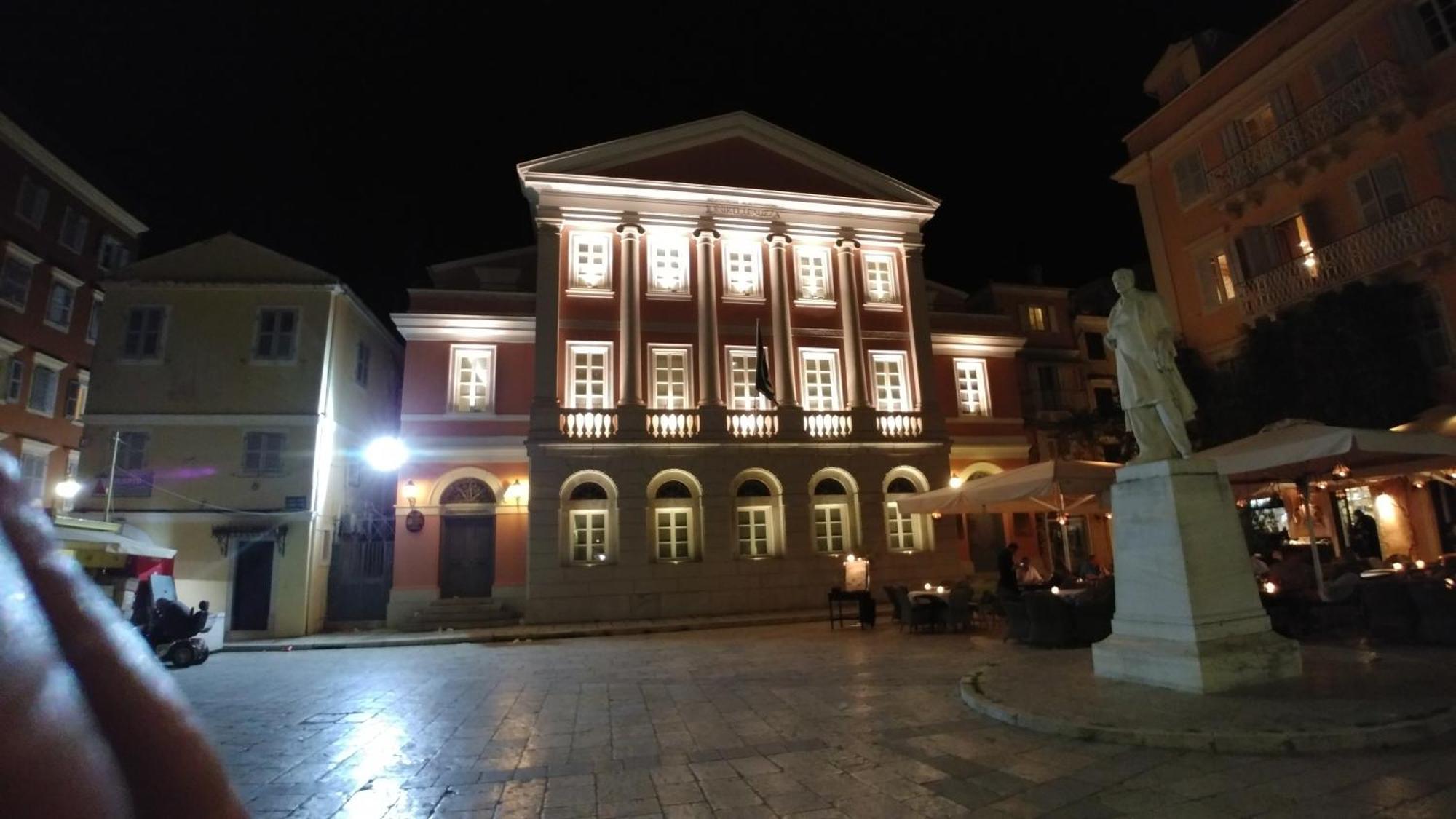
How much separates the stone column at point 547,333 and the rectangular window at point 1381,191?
787 inches

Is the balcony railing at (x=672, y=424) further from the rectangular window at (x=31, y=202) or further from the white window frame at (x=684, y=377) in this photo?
the rectangular window at (x=31, y=202)

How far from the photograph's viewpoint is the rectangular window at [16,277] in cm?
2258

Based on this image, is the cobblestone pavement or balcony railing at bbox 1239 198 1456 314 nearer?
the cobblestone pavement

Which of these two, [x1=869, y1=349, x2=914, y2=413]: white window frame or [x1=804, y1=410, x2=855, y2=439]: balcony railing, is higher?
[x1=869, y1=349, x2=914, y2=413]: white window frame

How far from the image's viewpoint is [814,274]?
905 inches

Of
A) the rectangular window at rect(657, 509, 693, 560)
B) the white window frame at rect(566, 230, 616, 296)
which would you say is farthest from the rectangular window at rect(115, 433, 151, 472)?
the rectangular window at rect(657, 509, 693, 560)

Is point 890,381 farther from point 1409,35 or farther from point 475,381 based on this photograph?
point 1409,35

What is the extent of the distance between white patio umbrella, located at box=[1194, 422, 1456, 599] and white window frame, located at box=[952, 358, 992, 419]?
40.1 ft

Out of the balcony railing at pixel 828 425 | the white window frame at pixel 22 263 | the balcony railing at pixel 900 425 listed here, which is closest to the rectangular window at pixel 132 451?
the white window frame at pixel 22 263

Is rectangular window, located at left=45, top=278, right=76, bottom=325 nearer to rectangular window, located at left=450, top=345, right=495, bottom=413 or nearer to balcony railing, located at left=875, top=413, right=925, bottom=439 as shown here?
rectangular window, located at left=450, top=345, right=495, bottom=413

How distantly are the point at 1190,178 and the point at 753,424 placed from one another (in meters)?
14.9

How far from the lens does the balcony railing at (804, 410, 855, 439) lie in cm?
2117

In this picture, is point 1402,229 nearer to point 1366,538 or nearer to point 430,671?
point 1366,538

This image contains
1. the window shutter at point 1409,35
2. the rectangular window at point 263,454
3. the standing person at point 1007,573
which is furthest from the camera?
the rectangular window at point 263,454
